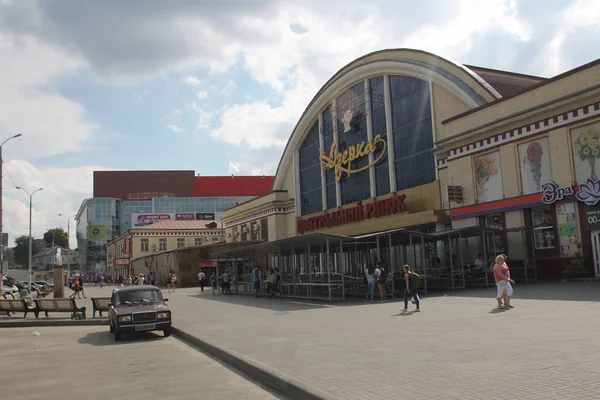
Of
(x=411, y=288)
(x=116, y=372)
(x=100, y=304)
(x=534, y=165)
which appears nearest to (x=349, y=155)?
(x=534, y=165)

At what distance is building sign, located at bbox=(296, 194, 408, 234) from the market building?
11cm

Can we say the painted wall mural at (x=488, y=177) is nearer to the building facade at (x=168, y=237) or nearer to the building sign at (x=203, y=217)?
the building facade at (x=168, y=237)

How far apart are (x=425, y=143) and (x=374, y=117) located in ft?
19.7

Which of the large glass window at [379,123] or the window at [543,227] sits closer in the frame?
the window at [543,227]

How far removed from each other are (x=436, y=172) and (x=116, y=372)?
26.9m

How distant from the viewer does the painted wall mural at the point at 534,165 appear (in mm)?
26312

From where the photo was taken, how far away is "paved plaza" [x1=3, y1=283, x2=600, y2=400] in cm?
692

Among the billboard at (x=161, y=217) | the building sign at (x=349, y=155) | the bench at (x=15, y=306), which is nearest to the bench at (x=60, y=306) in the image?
the bench at (x=15, y=306)

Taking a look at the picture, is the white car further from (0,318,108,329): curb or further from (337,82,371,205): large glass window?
(337,82,371,205): large glass window

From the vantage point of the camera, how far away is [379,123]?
4025 centimetres

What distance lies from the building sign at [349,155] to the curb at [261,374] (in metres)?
28.2

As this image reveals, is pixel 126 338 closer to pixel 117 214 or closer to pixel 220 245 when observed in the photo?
pixel 220 245

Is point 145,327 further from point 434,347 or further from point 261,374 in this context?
point 434,347

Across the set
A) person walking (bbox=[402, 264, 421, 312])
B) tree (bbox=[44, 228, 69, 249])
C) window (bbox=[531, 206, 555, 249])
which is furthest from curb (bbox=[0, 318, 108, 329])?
tree (bbox=[44, 228, 69, 249])
